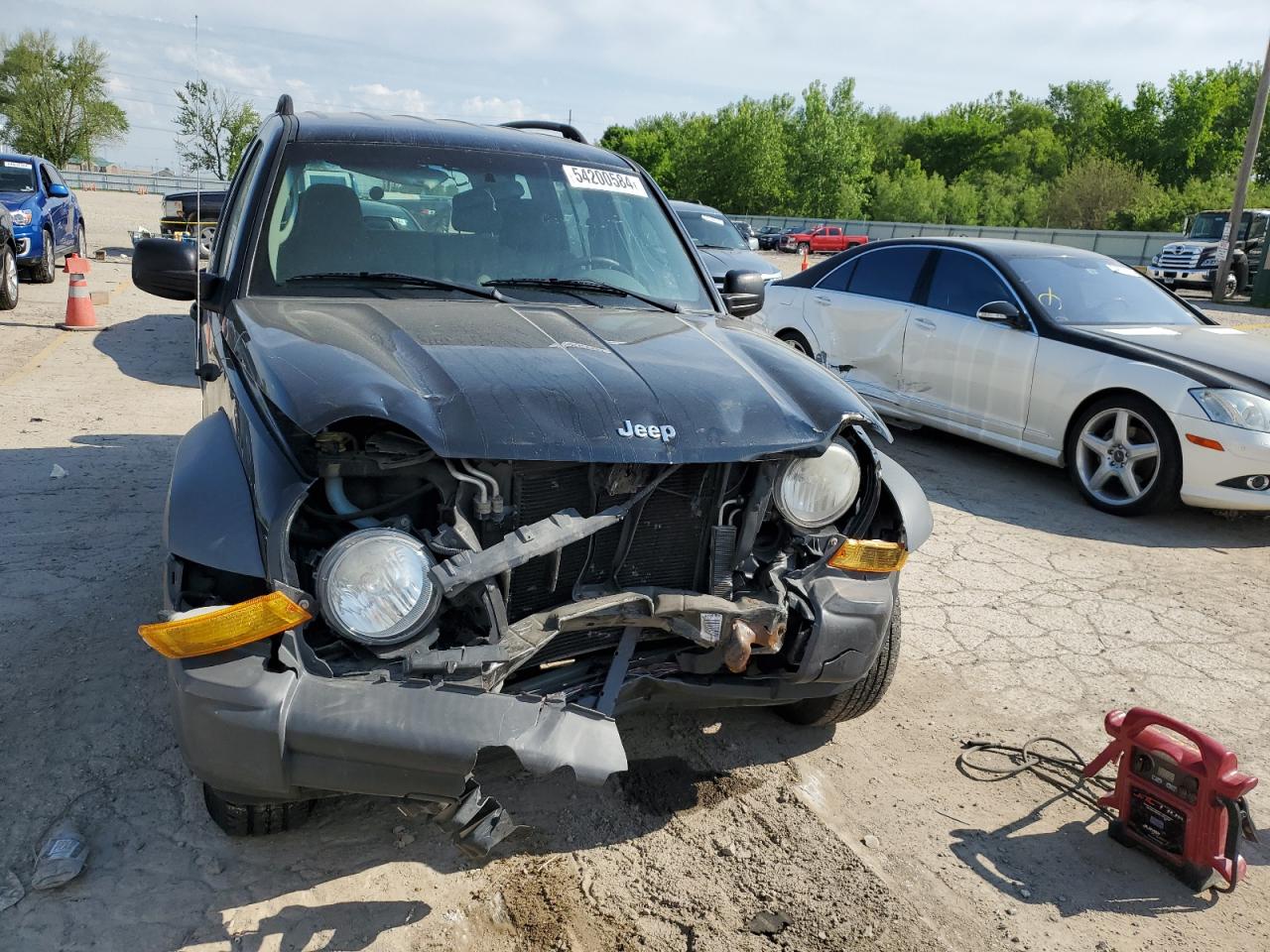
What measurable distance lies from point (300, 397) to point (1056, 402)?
567 cm

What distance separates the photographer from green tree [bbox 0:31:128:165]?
6153 centimetres

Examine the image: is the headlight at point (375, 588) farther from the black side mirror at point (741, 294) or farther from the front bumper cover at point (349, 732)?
the black side mirror at point (741, 294)

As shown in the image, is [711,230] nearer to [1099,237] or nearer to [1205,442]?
[1205,442]

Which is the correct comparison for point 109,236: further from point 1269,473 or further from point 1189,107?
point 1189,107

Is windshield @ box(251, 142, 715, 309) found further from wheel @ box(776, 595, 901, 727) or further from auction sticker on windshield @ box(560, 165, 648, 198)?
wheel @ box(776, 595, 901, 727)

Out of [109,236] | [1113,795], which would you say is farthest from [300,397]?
[109,236]

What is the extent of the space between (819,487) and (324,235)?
1.98 m

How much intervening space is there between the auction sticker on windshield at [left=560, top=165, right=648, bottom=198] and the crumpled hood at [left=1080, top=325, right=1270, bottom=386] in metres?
3.94

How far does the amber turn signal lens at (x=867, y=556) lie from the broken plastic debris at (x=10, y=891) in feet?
7.55

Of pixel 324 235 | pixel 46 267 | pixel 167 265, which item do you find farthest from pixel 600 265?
pixel 46 267

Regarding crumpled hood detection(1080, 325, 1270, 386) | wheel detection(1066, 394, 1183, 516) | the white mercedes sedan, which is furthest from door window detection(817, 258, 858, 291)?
wheel detection(1066, 394, 1183, 516)

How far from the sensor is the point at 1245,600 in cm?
514

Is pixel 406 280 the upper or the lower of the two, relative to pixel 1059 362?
upper

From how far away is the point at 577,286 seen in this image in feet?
12.3
